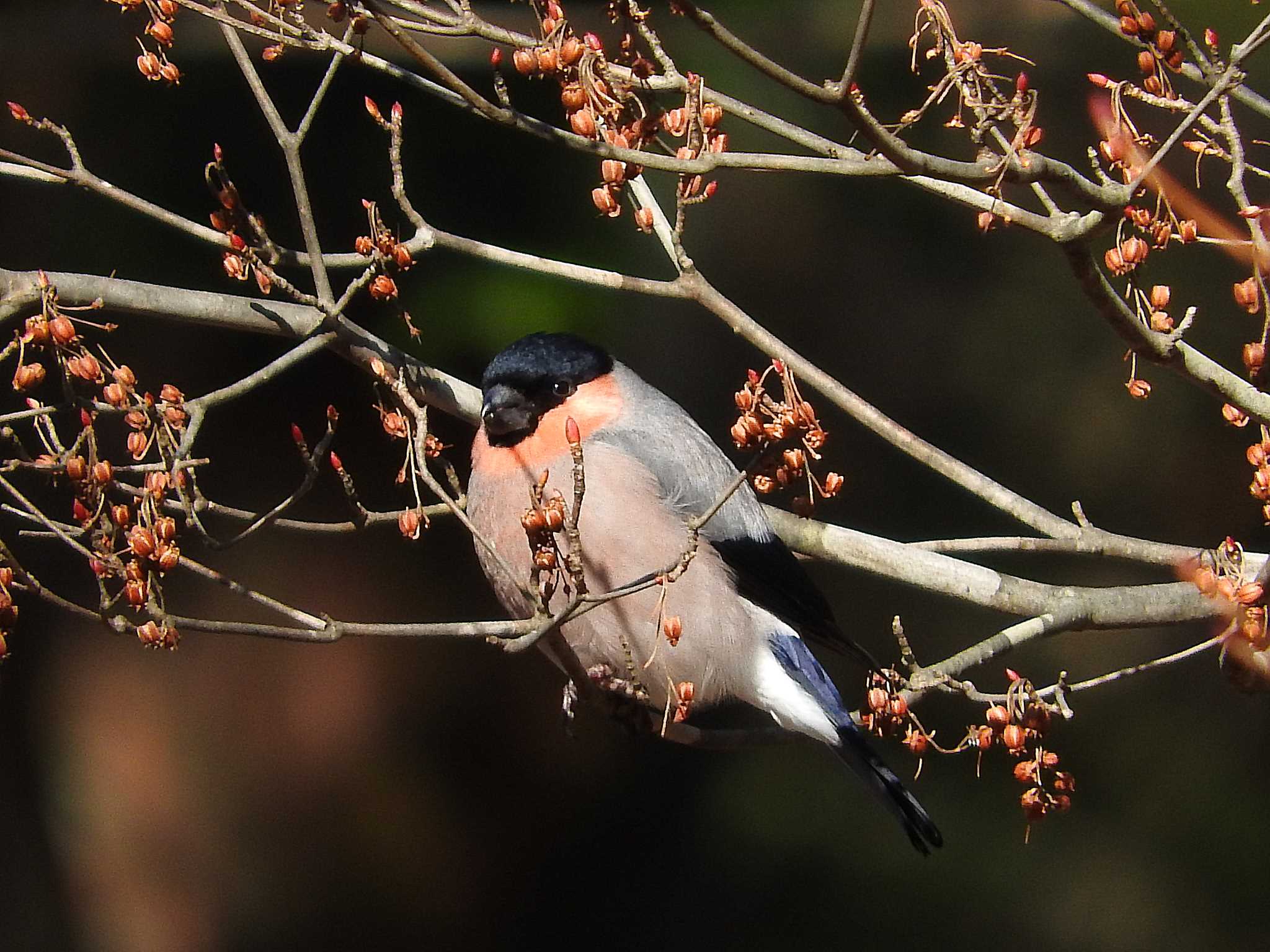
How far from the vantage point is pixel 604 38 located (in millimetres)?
3447

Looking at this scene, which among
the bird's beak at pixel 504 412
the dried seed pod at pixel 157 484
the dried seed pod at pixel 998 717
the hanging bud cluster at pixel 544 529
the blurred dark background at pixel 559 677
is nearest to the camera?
the hanging bud cluster at pixel 544 529

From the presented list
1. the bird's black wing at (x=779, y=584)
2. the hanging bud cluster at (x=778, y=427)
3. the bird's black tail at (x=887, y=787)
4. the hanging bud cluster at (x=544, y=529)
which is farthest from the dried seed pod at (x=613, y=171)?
the bird's black tail at (x=887, y=787)

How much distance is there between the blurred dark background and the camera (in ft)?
11.3

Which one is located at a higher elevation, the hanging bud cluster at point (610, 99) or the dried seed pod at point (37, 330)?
the hanging bud cluster at point (610, 99)

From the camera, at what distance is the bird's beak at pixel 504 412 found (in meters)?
2.10

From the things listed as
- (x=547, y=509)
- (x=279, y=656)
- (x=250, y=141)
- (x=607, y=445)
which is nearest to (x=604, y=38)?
(x=250, y=141)

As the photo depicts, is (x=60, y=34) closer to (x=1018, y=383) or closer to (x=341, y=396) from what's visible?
(x=341, y=396)

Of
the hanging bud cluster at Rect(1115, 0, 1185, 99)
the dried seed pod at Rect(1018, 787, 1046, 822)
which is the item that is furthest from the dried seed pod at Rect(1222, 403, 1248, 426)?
the dried seed pod at Rect(1018, 787, 1046, 822)

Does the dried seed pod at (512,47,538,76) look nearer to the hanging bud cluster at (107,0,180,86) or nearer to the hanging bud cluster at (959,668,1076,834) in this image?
the hanging bud cluster at (107,0,180,86)

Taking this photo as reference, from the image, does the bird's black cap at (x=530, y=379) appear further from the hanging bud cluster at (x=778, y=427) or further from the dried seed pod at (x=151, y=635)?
the dried seed pod at (x=151, y=635)

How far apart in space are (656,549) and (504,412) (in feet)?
1.06

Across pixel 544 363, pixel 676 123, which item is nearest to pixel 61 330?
pixel 676 123

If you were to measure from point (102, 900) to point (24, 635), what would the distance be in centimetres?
76

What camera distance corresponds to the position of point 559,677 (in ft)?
12.5
